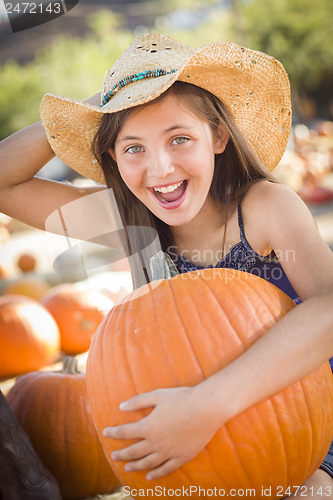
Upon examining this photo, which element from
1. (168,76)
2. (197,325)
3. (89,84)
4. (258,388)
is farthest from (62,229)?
(89,84)

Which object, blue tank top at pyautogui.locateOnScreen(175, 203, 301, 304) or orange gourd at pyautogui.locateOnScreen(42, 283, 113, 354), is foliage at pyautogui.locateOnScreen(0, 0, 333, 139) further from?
blue tank top at pyautogui.locateOnScreen(175, 203, 301, 304)

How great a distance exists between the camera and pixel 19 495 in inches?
61.5

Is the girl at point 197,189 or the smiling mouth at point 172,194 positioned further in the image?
the smiling mouth at point 172,194

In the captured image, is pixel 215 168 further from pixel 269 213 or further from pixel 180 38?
pixel 180 38

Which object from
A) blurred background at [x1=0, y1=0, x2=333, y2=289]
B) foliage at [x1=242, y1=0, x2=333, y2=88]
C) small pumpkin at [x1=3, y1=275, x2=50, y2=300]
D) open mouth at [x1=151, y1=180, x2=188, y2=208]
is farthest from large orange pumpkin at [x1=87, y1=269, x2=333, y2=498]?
foliage at [x1=242, y1=0, x2=333, y2=88]

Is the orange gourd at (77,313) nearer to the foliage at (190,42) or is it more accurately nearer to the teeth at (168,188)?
the teeth at (168,188)

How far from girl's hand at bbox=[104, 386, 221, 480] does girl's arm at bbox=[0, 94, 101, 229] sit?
104 cm

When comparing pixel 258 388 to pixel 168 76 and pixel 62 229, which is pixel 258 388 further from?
pixel 62 229

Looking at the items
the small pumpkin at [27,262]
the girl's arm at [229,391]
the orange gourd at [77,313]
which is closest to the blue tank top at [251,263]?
the girl's arm at [229,391]

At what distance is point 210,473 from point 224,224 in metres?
0.96

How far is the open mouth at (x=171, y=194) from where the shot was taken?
1701 millimetres

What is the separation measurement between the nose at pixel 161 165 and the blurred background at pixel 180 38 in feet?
2.50

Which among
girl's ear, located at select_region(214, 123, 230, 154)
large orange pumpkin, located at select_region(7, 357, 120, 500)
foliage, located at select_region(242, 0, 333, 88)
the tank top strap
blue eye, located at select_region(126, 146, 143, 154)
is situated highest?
blue eye, located at select_region(126, 146, 143, 154)

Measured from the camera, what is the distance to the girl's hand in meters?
1.17
